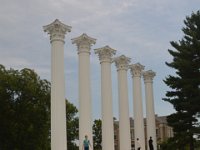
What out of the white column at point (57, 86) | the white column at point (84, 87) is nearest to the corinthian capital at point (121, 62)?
the white column at point (84, 87)

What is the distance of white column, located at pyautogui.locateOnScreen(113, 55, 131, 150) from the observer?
7281cm

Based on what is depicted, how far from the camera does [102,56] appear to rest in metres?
70.1

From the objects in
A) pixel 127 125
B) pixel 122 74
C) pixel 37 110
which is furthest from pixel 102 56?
pixel 37 110

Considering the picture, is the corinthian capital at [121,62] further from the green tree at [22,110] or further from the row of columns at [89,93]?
the green tree at [22,110]

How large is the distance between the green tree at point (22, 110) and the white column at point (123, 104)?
85.4 feet

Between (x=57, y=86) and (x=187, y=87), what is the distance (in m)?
25.2

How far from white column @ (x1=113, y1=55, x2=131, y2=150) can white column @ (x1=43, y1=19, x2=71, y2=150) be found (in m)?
19.1

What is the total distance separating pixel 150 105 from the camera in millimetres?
85188

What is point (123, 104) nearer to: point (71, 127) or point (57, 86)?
point (57, 86)

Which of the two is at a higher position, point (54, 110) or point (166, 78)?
point (166, 78)

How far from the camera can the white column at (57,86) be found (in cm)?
5509

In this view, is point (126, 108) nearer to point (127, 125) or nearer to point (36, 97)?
point (127, 125)

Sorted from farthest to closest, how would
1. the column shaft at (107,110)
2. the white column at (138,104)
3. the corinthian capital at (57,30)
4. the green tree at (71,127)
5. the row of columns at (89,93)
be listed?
the green tree at (71,127) → the white column at (138,104) → the column shaft at (107,110) → the corinthian capital at (57,30) → the row of columns at (89,93)

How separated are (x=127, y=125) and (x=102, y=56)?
1275 cm
